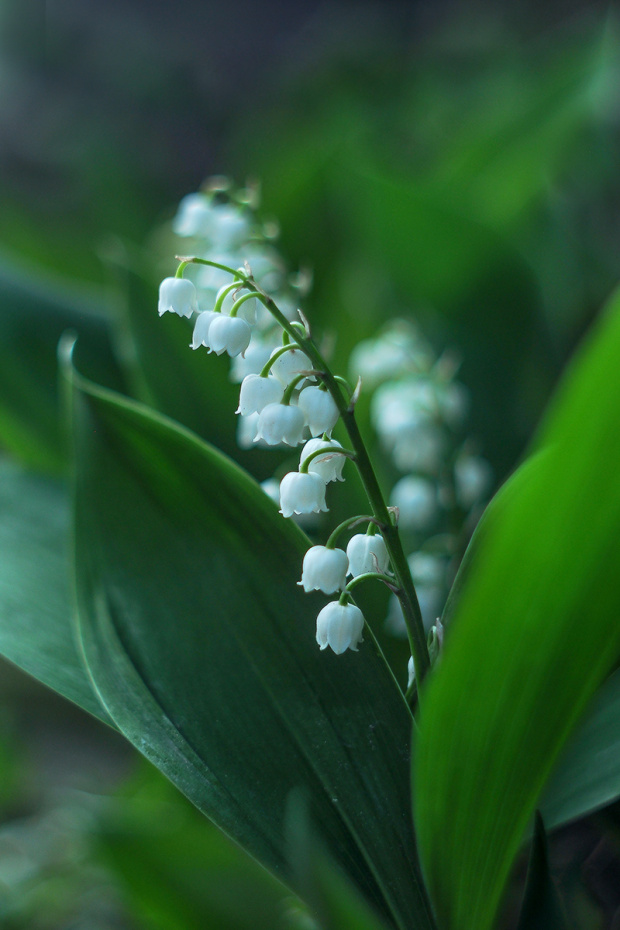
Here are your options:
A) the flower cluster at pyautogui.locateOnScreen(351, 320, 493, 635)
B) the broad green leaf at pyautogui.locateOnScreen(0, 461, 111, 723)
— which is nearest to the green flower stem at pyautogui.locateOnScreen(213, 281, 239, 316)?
the broad green leaf at pyautogui.locateOnScreen(0, 461, 111, 723)

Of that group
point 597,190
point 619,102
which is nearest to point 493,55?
point 619,102

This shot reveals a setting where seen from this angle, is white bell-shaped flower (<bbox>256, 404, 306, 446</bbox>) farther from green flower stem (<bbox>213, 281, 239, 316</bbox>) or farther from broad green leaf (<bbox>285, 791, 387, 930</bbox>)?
broad green leaf (<bbox>285, 791, 387, 930</bbox>)

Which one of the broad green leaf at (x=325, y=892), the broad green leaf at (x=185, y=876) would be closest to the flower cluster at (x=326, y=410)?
the broad green leaf at (x=325, y=892)

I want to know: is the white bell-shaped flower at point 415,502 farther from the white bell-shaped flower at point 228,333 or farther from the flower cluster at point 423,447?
the white bell-shaped flower at point 228,333

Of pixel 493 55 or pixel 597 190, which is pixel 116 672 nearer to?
pixel 597 190

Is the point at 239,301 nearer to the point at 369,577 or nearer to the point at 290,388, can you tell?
the point at 290,388

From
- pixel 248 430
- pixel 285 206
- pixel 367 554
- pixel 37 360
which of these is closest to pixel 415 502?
pixel 248 430
